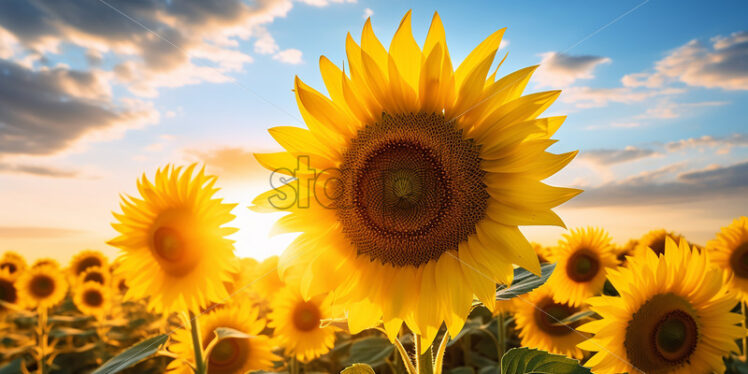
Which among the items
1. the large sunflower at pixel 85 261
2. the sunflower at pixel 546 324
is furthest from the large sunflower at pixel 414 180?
the large sunflower at pixel 85 261

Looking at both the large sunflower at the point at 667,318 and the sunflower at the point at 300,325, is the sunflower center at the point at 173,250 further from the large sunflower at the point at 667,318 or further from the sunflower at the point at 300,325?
the large sunflower at the point at 667,318

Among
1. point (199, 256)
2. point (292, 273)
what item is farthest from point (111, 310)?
point (292, 273)

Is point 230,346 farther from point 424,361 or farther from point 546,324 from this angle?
point 546,324

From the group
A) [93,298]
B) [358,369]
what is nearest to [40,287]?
[93,298]

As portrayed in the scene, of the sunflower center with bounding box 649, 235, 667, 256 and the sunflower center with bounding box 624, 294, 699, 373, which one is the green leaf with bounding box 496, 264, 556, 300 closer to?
the sunflower center with bounding box 624, 294, 699, 373

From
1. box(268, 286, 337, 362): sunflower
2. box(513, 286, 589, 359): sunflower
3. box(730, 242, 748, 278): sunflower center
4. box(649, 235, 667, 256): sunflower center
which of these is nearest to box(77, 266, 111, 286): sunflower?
box(268, 286, 337, 362): sunflower
